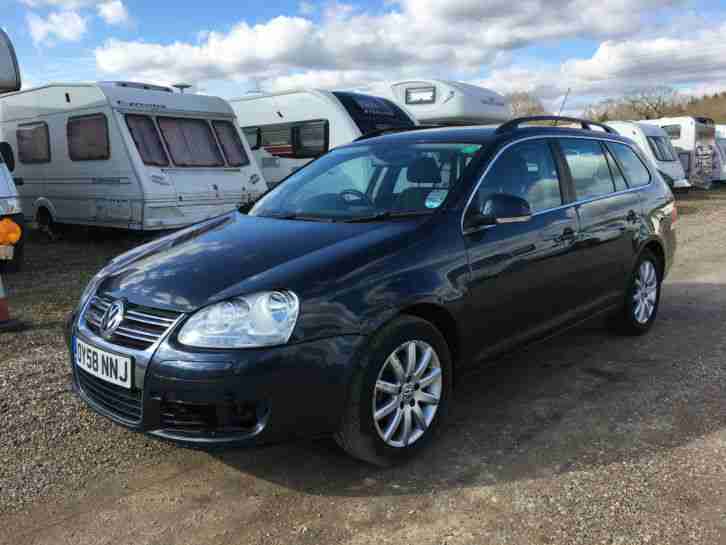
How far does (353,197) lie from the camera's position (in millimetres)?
4047

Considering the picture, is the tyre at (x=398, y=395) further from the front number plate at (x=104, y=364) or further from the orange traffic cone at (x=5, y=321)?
the orange traffic cone at (x=5, y=321)

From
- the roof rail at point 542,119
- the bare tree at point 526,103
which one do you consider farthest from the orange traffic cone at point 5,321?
the bare tree at point 526,103

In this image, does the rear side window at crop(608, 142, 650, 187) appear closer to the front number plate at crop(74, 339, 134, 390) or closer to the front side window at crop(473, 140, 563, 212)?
the front side window at crop(473, 140, 563, 212)

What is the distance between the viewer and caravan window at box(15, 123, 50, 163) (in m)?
11.3

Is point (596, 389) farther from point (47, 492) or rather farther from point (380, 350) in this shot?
Result: point (47, 492)

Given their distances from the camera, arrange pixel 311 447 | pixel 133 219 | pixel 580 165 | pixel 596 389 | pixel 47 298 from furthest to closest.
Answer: pixel 133 219
pixel 47 298
pixel 580 165
pixel 596 389
pixel 311 447

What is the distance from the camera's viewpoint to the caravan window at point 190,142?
1009cm

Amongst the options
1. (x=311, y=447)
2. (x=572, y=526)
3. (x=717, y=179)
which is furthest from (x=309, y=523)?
(x=717, y=179)

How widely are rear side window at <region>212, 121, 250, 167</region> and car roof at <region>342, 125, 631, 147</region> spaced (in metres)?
6.30

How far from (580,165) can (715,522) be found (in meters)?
2.57

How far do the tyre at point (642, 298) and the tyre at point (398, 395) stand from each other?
240cm

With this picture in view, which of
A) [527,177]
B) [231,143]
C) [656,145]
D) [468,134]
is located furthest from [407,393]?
[656,145]

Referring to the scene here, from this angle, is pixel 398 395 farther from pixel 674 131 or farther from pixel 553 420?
pixel 674 131

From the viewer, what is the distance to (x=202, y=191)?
9953 mm
